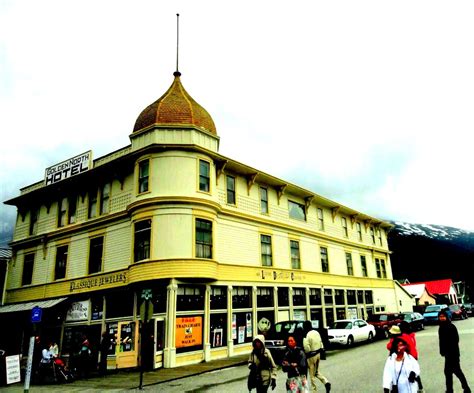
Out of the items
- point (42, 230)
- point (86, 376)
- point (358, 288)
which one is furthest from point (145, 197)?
point (358, 288)

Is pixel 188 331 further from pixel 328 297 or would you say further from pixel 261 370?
pixel 328 297

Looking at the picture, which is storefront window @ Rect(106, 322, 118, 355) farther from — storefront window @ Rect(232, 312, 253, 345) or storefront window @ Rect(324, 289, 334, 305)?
storefront window @ Rect(324, 289, 334, 305)

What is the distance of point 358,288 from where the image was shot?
116 feet

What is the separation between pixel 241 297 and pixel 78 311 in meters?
9.67

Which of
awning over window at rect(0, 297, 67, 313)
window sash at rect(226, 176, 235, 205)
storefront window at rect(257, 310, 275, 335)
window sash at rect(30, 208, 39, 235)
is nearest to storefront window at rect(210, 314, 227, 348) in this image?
storefront window at rect(257, 310, 275, 335)

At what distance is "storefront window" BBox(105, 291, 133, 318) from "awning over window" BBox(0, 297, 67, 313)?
145 inches

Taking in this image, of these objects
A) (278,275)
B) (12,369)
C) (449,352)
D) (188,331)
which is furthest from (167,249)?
(449,352)

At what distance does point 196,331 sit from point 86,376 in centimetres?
532

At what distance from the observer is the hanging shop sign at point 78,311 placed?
2316 centimetres

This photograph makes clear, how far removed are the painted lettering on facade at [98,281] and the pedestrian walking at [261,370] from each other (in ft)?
46.7

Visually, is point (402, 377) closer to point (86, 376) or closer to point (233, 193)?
point (86, 376)

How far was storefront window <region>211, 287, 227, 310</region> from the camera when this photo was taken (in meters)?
21.5

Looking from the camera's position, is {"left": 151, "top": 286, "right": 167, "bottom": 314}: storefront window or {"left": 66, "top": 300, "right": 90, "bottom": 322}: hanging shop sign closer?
{"left": 151, "top": 286, "right": 167, "bottom": 314}: storefront window

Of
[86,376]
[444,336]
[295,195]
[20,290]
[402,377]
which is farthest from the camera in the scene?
[295,195]
